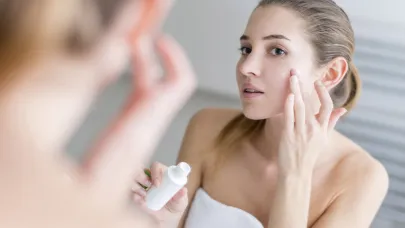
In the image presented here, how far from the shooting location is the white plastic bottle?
2.16 feet

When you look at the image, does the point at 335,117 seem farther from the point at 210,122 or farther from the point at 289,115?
the point at 210,122

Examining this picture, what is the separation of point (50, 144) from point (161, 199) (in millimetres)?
357

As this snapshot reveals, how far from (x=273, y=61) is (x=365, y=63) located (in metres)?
0.30

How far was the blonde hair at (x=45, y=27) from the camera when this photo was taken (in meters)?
0.27

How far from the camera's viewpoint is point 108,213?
13.7 inches

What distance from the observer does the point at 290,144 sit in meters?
0.92

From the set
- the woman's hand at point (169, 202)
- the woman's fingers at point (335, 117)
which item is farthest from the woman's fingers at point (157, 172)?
the woman's fingers at point (335, 117)

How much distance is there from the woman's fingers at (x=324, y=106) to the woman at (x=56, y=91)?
58cm

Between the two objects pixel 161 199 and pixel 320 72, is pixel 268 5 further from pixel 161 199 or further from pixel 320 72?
pixel 161 199

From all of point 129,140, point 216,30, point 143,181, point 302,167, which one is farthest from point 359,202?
point 129,140

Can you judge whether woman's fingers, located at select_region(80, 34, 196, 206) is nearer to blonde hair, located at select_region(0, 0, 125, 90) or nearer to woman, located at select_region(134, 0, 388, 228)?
blonde hair, located at select_region(0, 0, 125, 90)

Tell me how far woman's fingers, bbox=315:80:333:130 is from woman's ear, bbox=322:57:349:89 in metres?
0.05

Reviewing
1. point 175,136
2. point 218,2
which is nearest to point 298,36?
point 218,2

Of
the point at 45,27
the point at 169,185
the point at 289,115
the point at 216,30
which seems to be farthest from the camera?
the point at 216,30
